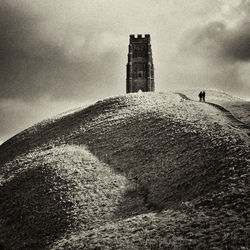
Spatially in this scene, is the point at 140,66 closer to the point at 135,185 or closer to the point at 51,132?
the point at 51,132

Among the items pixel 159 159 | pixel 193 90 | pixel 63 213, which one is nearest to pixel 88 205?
pixel 63 213

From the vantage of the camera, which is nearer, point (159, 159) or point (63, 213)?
point (63, 213)

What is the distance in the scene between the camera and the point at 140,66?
85.9m

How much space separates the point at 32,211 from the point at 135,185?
837 centimetres

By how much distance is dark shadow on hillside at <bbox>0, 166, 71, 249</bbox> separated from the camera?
2286 cm

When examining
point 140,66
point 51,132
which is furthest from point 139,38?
point 51,132

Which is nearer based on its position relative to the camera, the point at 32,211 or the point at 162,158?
the point at 32,211

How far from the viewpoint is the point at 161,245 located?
16766 millimetres

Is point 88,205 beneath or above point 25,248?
above

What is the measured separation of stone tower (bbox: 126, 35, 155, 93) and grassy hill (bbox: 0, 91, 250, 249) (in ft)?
133

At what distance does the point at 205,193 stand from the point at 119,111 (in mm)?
25356

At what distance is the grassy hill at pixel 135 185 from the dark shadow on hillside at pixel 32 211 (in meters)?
0.10

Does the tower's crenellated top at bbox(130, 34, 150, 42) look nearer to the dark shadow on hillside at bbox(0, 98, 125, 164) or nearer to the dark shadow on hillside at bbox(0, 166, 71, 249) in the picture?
the dark shadow on hillside at bbox(0, 98, 125, 164)

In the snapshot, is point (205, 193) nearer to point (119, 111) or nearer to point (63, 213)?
point (63, 213)
